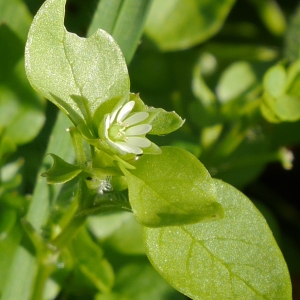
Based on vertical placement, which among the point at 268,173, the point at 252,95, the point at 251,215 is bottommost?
the point at 268,173

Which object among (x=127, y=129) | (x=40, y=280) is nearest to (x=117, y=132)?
(x=127, y=129)

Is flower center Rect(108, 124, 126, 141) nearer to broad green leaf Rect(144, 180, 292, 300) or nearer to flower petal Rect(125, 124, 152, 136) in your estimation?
flower petal Rect(125, 124, 152, 136)

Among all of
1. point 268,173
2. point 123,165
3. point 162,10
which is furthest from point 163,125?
point 268,173

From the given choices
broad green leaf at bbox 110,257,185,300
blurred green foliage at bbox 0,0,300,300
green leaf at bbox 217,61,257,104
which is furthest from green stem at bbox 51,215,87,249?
green leaf at bbox 217,61,257,104

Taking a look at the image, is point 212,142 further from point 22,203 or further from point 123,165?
point 123,165

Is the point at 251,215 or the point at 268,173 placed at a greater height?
the point at 251,215

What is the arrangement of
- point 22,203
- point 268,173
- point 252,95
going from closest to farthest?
point 22,203 < point 252,95 < point 268,173
